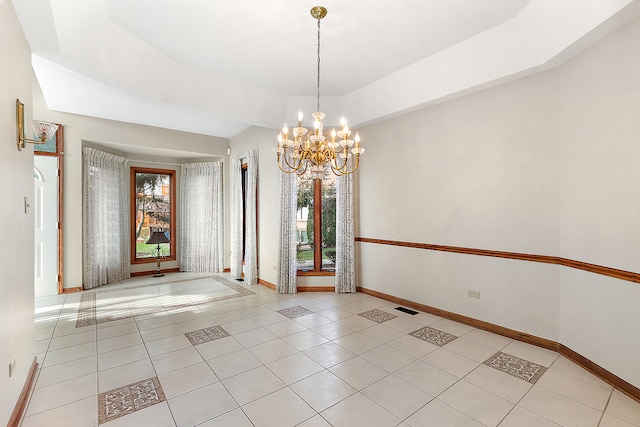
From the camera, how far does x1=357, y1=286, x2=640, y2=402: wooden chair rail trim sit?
2.43m

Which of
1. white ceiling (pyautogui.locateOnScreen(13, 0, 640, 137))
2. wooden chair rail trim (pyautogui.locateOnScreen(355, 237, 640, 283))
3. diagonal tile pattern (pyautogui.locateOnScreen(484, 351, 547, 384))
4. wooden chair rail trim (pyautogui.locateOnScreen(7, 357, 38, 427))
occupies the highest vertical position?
white ceiling (pyautogui.locateOnScreen(13, 0, 640, 137))

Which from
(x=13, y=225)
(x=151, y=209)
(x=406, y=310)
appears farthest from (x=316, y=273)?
(x=151, y=209)

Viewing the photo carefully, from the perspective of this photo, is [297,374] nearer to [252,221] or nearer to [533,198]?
[533,198]

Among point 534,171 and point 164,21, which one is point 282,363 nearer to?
point 534,171

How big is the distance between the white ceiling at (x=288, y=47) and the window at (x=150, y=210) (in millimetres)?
2427

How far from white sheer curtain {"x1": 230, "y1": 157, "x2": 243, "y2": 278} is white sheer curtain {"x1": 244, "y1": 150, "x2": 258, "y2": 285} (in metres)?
0.48

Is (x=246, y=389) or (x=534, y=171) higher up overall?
(x=534, y=171)

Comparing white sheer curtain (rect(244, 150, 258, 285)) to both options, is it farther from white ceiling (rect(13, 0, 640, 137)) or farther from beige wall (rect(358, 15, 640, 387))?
beige wall (rect(358, 15, 640, 387))

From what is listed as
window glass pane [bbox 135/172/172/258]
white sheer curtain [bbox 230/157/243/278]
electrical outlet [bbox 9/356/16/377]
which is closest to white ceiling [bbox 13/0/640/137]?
white sheer curtain [bbox 230/157/243/278]

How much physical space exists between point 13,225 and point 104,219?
4295 mm

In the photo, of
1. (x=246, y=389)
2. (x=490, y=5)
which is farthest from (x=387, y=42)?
(x=246, y=389)

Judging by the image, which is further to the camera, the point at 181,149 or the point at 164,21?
the point at 181,149

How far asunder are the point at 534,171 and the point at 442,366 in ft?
7.35

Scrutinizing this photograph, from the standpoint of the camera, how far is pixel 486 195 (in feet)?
11.8
